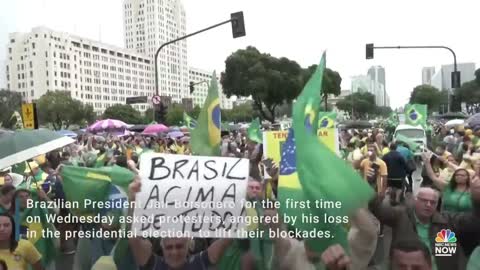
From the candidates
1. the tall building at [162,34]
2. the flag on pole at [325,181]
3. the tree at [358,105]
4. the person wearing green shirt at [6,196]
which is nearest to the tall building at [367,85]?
the tree at [358,105]

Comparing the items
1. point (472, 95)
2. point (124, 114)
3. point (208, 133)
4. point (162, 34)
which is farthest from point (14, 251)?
point (162, 34)

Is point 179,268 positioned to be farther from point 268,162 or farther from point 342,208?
point 268,162

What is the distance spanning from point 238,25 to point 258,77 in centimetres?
3216

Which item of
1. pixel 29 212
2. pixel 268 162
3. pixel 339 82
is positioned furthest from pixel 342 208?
pixel 339 82

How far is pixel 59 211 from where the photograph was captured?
19.1 ft

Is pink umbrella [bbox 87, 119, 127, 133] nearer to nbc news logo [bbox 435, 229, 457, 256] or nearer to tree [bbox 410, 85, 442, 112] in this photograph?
nbc news logo [bbox 435, 229, 457, 256]

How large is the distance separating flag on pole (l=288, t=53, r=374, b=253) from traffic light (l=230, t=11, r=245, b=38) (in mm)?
12595

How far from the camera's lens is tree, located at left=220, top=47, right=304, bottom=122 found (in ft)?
158

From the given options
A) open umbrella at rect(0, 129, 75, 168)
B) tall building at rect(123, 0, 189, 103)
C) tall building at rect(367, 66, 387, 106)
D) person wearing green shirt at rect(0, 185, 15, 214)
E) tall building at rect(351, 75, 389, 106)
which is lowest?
person wearing green shirt at rect(0, 185, 15, 214)

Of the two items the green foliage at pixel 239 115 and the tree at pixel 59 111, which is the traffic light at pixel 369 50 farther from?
the green foliage at pixel 239 115

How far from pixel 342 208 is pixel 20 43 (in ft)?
500

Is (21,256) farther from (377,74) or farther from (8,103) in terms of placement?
(377,74)

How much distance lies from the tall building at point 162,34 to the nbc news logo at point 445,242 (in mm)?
145094

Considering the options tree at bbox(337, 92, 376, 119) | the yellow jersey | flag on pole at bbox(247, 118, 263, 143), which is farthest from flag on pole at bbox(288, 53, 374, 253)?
tree at bbox(337, 92, 376, 119)
